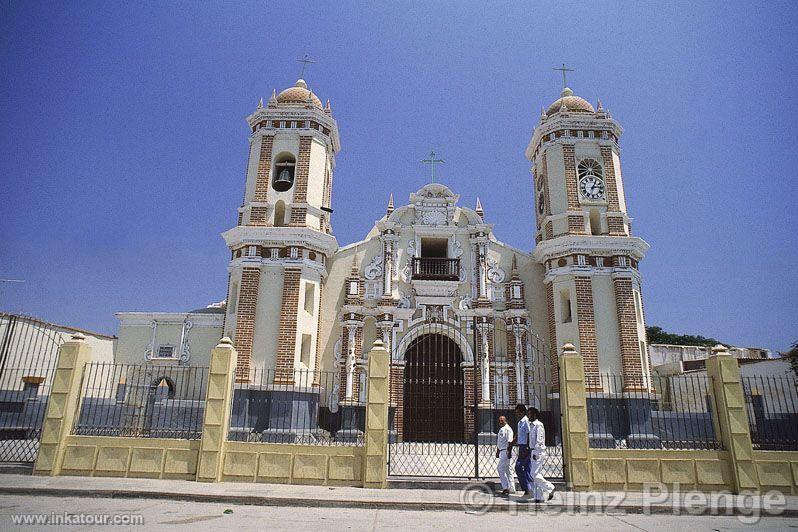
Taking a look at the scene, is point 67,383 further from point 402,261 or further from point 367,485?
point 402,261

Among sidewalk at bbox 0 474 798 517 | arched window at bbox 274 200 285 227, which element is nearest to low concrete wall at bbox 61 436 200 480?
sidewalk at bbox 0 474 798 517

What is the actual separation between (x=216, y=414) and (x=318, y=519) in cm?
369

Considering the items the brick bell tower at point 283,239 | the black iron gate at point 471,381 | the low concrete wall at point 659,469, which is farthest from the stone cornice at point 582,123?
the low concrete wall at point 659,469

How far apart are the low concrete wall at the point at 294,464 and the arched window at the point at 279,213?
9.14m

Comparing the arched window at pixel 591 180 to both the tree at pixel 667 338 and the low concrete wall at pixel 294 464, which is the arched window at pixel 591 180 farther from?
the tree at pixel 667 338

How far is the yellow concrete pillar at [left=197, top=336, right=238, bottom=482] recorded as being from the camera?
925 centimetres

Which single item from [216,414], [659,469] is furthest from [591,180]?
[216,414]

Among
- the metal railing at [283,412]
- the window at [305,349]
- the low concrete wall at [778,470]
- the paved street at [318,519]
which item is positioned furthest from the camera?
the window at [305,349]

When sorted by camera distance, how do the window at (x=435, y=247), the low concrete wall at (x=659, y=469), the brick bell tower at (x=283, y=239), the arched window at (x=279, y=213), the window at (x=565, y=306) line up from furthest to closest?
the window at (x=435, y=247) → the arched window at (x=279, y=213) → the window at (x=565, y=306) → the brick bell tower at (x=283, y=239) → the low concrete wall at (x=659, y=469)

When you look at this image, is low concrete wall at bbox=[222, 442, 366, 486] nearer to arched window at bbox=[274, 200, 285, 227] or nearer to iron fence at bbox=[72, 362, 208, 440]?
iron fence at bbox=[72, 362, 208, 440]

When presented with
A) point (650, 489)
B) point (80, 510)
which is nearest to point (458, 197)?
point (650, 489)

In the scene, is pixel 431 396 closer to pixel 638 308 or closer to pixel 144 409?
pixel 638 308

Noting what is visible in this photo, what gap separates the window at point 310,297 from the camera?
16.4 metres

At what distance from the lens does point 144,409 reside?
1441 centimetres
